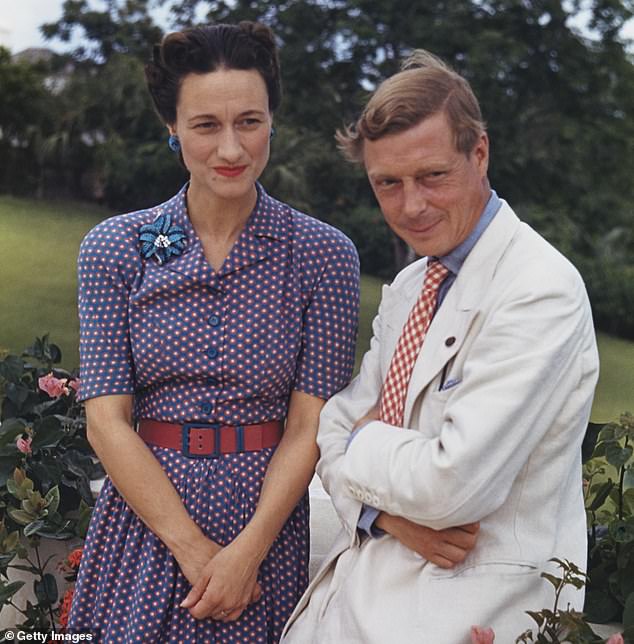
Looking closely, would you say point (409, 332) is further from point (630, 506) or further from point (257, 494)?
point (630, 506)

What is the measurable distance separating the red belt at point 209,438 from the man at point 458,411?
0.27m

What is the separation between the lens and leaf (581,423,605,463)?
2490mm

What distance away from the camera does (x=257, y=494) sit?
2.11m

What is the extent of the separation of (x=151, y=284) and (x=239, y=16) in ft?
38.0

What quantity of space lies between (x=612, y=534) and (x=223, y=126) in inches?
48.6

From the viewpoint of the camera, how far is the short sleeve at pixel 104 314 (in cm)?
207

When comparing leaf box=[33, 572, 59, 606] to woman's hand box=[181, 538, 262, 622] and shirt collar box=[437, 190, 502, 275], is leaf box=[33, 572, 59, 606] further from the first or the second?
shirt collar box=[437, 190, 502, 275]

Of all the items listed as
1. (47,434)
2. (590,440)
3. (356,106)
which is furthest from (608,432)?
(356,106)

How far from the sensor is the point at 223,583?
6.54 ft

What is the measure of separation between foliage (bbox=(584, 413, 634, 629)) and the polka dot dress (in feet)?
2.08

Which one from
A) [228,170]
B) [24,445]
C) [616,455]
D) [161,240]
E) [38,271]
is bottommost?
[38,271]

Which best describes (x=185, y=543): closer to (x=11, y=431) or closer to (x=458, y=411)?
(x=458, y=411)

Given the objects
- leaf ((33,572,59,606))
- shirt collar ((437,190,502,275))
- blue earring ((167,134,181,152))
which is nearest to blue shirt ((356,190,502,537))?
shirt collar ((437,190,502,275))

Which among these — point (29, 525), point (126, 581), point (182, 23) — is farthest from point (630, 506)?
point (182, 23)
